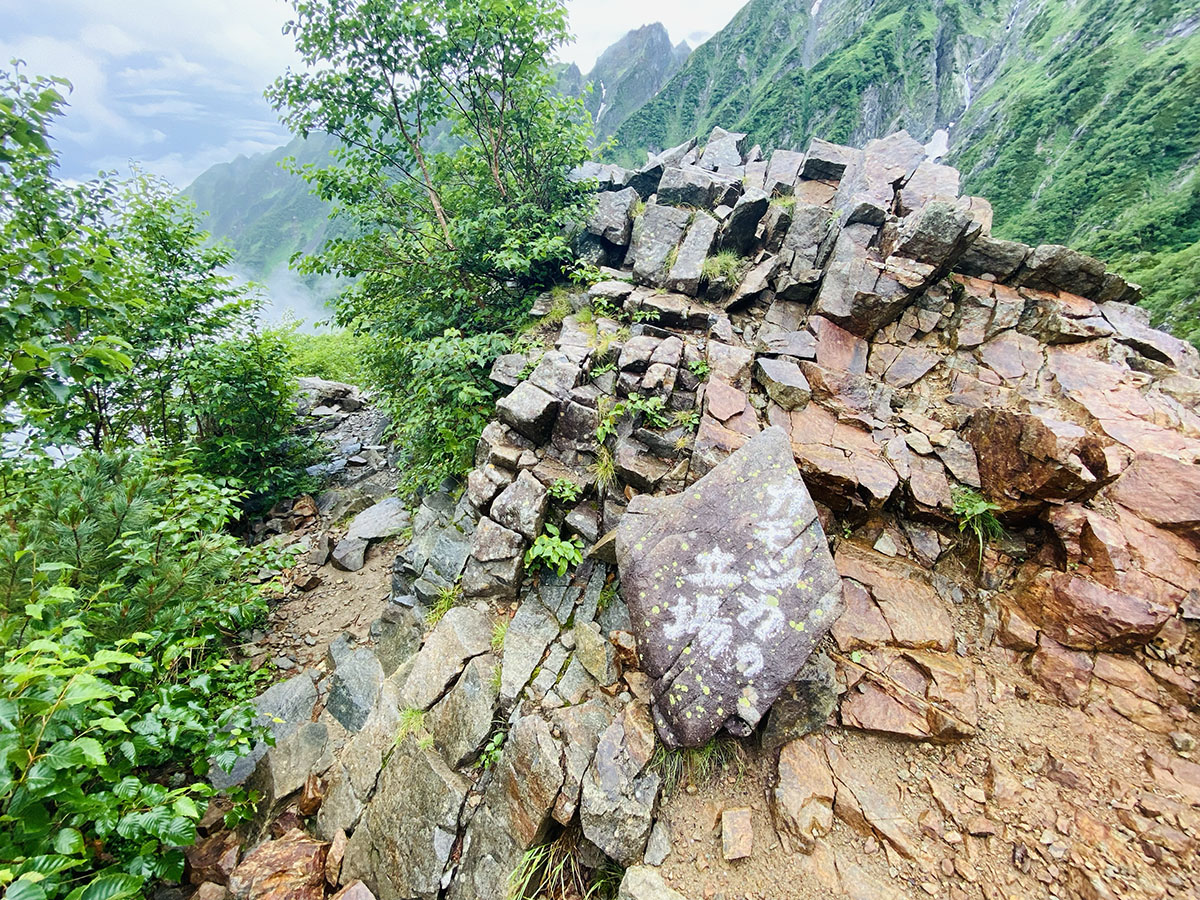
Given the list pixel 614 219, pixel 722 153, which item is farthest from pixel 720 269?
pixel 722 153

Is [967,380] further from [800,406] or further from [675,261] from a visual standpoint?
[675,261]

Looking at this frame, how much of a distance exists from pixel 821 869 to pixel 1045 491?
213 inches

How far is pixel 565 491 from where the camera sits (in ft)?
22.1

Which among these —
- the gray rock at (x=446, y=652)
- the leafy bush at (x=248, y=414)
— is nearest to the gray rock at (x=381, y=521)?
the leafy bush at (x=248, y=414)

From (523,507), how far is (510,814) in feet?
11.8

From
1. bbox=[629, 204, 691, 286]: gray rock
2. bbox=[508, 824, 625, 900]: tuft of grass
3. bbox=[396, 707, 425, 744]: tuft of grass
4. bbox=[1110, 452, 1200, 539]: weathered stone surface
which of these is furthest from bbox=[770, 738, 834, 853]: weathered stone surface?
bbox=[629, 204, 691, 286]: gray rock

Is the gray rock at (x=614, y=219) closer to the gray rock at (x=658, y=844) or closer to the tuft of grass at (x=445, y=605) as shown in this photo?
the tuft of grass at (x=445, y=605)

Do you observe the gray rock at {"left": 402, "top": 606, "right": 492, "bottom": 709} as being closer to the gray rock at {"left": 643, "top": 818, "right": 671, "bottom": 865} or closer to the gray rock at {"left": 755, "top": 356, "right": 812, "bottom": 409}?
the gray rock at {"left": 643, "top": 818, "right": 671, "bottom": 865}

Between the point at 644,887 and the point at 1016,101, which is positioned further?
the point at 1016,101

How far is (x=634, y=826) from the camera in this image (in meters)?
4.51

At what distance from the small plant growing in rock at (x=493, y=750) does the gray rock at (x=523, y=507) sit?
8.01 feet

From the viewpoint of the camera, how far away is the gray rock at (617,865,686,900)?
422 centimetres

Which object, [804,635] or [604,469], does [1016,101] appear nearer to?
[604,469]

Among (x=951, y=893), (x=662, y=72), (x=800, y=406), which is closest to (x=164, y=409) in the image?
(x=800, y=406)
